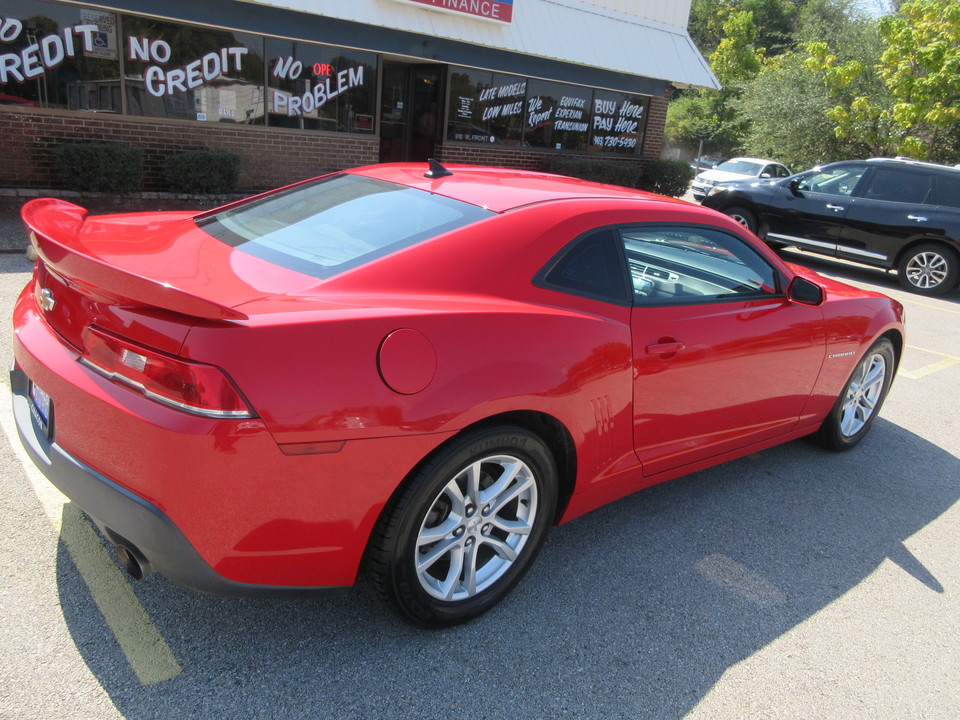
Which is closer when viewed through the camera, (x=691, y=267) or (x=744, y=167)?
(x=691, y=267)

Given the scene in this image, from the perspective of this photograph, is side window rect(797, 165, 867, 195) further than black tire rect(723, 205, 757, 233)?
No

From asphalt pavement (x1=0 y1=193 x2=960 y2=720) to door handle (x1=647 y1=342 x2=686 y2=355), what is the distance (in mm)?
928

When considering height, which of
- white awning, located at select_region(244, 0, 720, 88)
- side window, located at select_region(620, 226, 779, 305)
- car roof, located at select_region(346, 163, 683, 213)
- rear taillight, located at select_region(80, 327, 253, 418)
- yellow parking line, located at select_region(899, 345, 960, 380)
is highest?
white awning, located at select_region(244, 0, 720, 88)

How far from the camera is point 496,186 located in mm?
3328

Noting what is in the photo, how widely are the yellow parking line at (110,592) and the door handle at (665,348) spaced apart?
2091 millimetres

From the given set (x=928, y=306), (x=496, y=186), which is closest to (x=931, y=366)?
(x=928, y=306)

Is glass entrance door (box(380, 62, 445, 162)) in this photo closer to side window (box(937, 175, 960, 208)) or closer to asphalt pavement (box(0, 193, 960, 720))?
side window (box(937, 175, 960, 208))

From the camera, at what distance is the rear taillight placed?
2.09 metres

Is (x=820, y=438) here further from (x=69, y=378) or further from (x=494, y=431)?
(x=69, y=378)

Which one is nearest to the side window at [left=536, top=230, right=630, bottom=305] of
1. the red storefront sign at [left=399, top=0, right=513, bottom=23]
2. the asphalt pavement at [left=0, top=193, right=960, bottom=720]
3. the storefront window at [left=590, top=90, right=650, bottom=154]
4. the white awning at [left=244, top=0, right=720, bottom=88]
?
the asphalt pavement at [left=0, top=193, right=960, bottom=720]

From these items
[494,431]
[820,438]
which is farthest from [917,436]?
[494,431]

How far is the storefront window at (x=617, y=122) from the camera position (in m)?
15.8

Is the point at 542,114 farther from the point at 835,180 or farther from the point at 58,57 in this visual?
the point at 58,57

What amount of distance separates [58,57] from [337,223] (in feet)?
28.1
